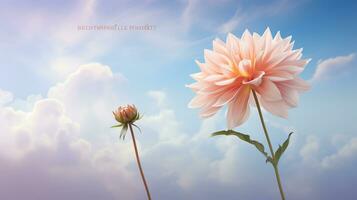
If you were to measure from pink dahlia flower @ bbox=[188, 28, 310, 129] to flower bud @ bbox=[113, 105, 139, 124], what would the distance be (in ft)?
2.38

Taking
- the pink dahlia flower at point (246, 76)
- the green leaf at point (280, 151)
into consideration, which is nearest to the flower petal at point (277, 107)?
the pink dahlia flower at point (246, 76)

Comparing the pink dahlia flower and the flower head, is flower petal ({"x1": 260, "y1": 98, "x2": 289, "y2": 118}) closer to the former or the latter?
the pink dahlia flower

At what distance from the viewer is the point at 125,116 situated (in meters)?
2.49

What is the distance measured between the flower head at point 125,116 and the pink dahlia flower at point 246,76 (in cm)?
73

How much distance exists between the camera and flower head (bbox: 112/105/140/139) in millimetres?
2490

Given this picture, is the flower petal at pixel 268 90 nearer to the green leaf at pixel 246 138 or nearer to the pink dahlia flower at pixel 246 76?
the pink dahlia flower at pixel 246 76

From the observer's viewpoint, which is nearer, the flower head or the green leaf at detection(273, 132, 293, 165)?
the green leaf at detection(273, 132, 293, 165)

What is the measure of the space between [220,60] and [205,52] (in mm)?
90

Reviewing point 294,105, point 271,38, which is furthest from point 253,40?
point 294,105

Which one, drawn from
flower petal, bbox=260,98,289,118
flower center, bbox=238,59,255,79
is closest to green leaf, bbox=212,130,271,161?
flower petal, bbox=260,98,289,118

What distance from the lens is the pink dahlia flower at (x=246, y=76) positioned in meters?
1.79

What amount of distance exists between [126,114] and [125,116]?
15mm

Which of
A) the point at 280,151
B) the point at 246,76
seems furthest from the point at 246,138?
the point at 246,76

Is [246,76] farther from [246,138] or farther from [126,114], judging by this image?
[126,114]
